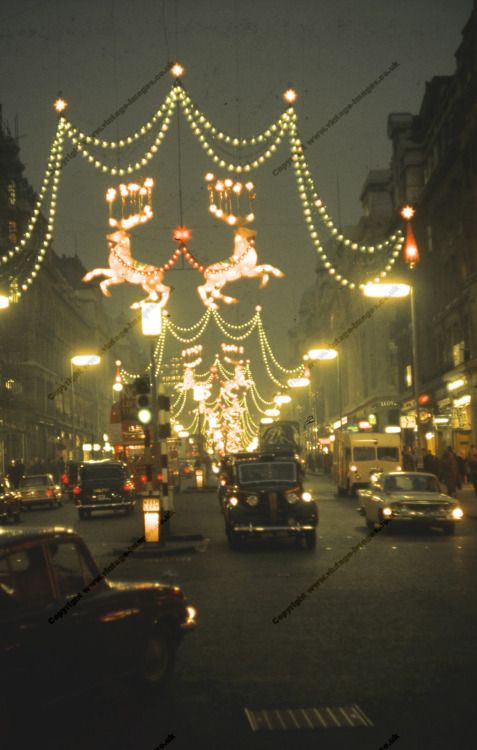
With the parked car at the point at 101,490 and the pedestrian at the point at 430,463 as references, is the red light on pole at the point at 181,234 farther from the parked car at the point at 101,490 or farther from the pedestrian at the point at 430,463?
the pedestrian at the point at 430,463

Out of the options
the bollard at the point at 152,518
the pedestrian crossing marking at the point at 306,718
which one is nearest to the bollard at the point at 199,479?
the bollard at the point at 152,518

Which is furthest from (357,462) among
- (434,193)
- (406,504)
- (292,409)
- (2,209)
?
(292,409)

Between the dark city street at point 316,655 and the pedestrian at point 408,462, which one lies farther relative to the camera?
the pedestrian at point 408,462

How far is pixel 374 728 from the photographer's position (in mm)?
7234

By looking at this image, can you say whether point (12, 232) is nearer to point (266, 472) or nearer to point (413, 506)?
point (266, 472)

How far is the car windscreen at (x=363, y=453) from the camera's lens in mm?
46625

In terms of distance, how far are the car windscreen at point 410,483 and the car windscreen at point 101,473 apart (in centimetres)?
1336

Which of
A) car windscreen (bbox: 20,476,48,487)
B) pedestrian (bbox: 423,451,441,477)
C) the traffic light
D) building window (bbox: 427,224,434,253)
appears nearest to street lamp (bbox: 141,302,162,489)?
the traffic light

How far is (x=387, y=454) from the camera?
47125mm

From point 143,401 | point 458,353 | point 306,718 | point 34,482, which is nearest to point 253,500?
point 143,401

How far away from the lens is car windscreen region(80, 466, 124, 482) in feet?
122

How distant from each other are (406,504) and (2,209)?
159ft

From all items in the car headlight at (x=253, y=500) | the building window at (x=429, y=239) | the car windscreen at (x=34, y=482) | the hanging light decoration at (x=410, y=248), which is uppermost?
the building window at (x=429, y=239)

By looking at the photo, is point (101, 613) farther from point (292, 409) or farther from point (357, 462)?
point (292, 409)
